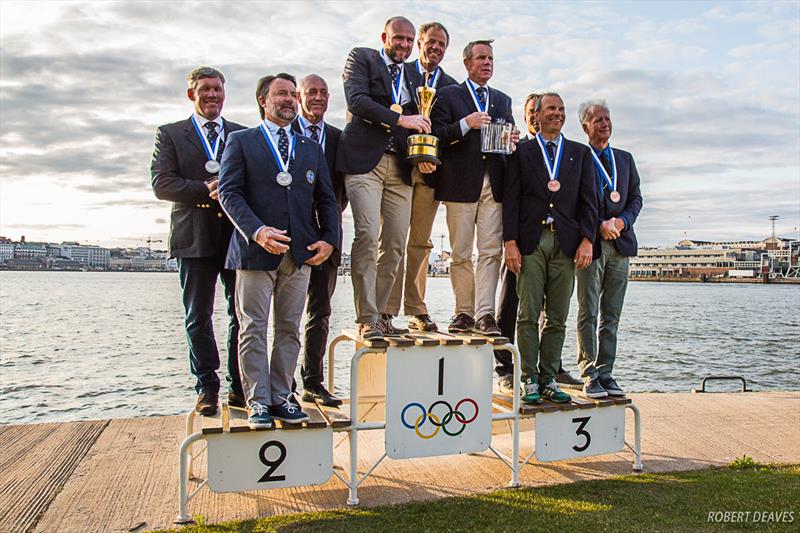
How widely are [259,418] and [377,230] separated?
174 cm

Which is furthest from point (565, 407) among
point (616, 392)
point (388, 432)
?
point (388, 432)

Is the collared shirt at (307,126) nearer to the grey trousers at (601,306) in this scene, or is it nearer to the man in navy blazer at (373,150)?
the man in navy blazer at (373,150)

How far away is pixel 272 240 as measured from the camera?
171 inches

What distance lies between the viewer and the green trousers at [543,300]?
219 inches

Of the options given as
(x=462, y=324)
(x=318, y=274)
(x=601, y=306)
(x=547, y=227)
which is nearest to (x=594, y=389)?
(x=601, y=306)

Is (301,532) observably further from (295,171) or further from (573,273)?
(573,273)

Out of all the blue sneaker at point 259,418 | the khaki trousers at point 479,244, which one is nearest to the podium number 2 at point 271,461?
the blue sneaker at point 259,418

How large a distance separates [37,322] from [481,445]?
35.3m

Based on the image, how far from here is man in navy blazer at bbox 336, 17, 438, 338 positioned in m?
5.24

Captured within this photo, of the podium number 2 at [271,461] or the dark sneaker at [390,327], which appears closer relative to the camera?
the podium number 2 at [271,461]

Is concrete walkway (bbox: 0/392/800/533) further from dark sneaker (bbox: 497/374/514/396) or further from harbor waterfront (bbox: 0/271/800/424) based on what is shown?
harbor waterfront (bbox: 0/271/800/424)

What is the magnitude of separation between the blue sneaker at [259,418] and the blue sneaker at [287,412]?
0.14 metres

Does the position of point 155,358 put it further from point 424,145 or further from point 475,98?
point 424,145

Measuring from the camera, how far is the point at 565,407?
5496 mm
